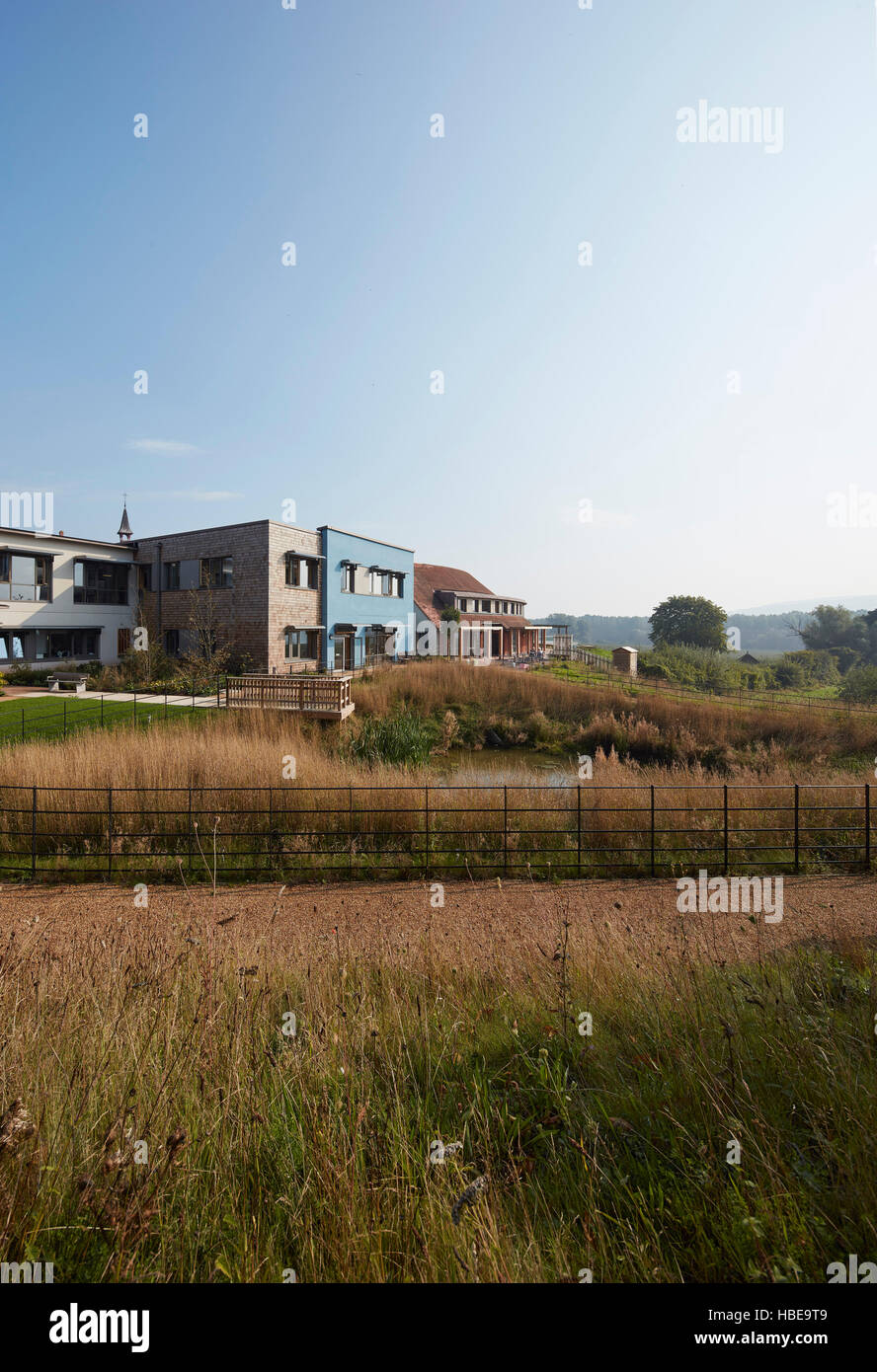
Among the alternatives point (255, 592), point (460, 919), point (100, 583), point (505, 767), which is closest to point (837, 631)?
point (255, 592)

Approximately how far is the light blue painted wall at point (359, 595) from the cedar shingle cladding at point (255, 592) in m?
1.70

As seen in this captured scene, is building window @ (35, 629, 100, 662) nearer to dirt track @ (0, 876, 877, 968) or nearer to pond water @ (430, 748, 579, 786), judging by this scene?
pond water @ (430, 748, 579, 786)

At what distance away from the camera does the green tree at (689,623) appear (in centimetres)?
7975

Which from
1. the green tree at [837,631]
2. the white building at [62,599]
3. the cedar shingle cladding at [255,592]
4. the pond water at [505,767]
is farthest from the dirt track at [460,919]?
the green tree at [837,631]

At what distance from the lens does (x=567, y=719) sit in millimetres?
27547

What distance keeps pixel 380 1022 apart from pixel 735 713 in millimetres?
24017

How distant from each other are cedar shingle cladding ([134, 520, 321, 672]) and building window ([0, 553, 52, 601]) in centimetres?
627

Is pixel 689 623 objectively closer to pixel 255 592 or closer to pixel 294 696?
pixel 255 592

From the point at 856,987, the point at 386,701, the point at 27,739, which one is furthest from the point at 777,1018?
the point at 386,701

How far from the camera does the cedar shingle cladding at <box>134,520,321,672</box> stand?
3309 centimetres

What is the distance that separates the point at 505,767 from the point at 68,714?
47.9 ft

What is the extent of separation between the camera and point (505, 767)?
21281mm

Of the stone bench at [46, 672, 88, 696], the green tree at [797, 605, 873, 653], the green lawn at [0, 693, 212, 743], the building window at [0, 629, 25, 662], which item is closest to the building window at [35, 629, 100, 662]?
the building window at [0, 629, 25, 662]

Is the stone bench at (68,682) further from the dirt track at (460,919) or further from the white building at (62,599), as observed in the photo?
the dirt track at (460,919)
